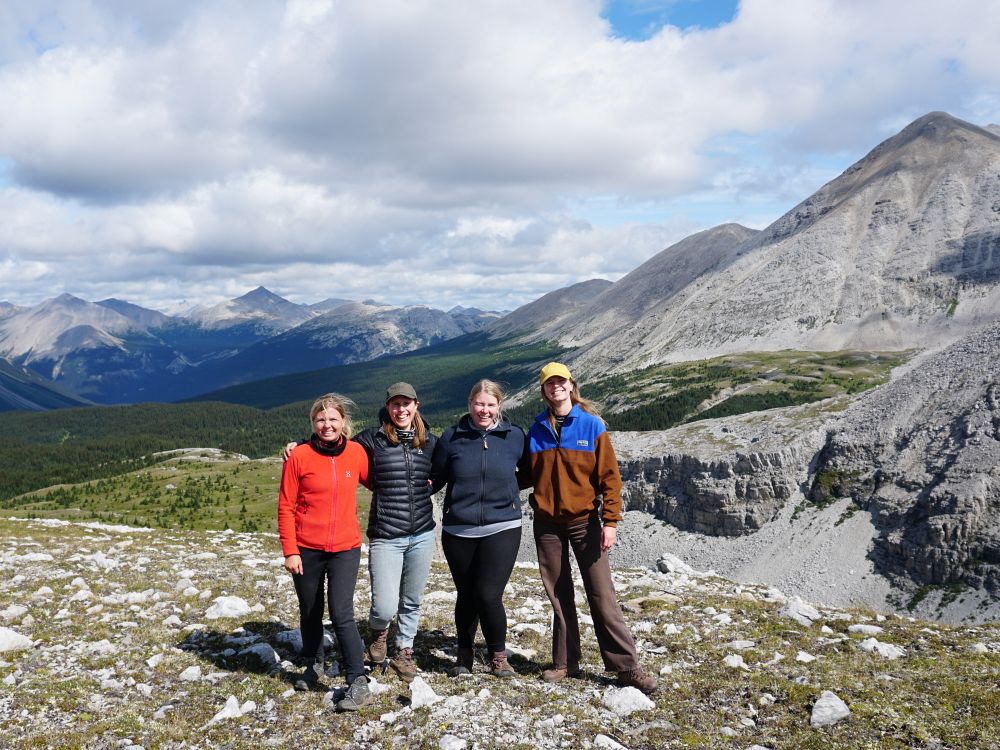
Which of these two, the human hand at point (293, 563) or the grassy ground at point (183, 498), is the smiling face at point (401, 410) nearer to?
the human hand at point (293, 563)

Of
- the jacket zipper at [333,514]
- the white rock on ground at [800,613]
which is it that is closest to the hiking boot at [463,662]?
the jacket zipper at [333,514]

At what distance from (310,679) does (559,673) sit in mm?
4197

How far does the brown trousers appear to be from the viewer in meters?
9.81

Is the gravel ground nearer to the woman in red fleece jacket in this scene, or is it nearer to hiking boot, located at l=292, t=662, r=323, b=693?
hiking boot, located at l=292, t=662, r=323, b=693

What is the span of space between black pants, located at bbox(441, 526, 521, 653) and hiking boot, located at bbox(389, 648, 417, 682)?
1332 millimetres

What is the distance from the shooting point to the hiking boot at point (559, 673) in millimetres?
9914

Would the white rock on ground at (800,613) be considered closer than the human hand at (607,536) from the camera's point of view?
No

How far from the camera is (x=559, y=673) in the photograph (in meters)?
9.98

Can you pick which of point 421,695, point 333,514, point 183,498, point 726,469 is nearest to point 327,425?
point 333,514

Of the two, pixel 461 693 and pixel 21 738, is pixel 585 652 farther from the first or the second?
pixel 21 738

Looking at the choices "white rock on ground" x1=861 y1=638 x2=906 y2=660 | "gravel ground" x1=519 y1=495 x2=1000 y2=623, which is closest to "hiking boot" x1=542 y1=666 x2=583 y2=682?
"white rock on ground" x1=861 y1=638 x2=906 y2=660

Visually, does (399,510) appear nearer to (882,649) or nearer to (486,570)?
(486,570)

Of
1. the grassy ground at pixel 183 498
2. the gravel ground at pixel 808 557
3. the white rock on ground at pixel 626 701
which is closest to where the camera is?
the white rock on ground at pixel 626 701

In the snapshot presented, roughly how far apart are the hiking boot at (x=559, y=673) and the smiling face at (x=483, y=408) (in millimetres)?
4389
